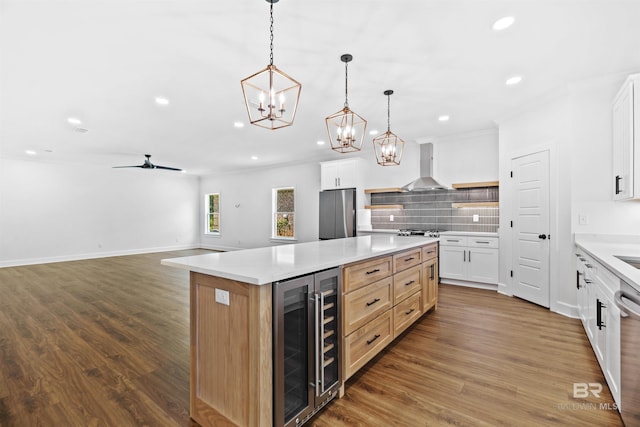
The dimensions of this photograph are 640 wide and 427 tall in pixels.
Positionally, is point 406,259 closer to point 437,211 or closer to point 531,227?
point 531,227

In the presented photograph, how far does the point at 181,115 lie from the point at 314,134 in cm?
220

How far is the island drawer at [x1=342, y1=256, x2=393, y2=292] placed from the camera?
2.00 meters

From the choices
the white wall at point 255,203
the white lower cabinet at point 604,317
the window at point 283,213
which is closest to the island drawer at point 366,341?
the white lower cabinet at point 604,317

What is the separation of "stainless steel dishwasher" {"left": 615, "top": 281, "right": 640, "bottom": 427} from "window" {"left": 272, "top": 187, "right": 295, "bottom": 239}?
6.99 meters

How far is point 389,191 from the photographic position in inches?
239

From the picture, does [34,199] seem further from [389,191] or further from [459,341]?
[459,341]

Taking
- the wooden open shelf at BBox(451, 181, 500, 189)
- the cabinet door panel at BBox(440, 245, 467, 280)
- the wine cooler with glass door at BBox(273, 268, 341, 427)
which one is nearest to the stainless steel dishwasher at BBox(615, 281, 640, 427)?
the wine cooler with glass door at BBox(273, 268, 341, 427)

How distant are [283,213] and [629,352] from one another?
743cm

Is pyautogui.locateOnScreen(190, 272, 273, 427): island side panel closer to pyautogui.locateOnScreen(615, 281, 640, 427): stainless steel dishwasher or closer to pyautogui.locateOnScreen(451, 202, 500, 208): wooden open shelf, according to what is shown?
pyautogui.locateOnScreen(615, 281, 640, 427): stainless steel dishwasher

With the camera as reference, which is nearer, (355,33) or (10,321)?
(355,33)

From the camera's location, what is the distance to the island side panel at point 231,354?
4.64 ft

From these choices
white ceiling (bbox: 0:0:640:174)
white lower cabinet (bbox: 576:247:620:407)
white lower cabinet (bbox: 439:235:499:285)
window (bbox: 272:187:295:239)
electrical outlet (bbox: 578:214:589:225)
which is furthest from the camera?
window (bbox: 272:187:295:239)

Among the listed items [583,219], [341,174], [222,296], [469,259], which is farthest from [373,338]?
[341,174]

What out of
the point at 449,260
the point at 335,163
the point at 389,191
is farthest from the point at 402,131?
the point at 449,260
